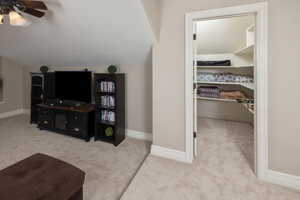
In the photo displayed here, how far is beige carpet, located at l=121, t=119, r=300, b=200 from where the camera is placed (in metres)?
1.57

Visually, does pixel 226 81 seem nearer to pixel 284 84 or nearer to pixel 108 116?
pixel 284 84

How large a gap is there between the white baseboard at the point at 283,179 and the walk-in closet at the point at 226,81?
845 mm

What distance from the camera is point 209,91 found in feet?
12.1

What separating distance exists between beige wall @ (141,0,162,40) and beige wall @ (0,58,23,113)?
4.47m

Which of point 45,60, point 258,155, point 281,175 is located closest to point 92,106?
point 45,60

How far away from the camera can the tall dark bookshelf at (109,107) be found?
8.86 ft

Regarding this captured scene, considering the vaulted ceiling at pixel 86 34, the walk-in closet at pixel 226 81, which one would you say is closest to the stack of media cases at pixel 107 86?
the vaulted ceiling at pixel 86 34

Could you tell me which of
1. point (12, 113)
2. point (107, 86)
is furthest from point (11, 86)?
point (107, 86)

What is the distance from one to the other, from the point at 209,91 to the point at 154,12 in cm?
234

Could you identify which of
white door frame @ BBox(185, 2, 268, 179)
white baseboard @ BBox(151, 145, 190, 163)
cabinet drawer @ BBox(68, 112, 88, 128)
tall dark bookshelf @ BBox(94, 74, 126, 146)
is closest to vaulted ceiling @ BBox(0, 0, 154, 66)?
tall dark bookshelf @ BBox(94, 74, 126, 146)

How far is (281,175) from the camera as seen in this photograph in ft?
5.68

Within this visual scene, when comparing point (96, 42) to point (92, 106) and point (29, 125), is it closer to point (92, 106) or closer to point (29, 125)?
point (92, 106)

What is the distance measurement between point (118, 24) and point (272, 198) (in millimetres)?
2608

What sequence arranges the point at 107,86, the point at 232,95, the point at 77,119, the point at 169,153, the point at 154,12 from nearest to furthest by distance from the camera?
the point at 154,12, the point at 169,153, the point at 107,86, the point at 77,119, the point at 232,95
